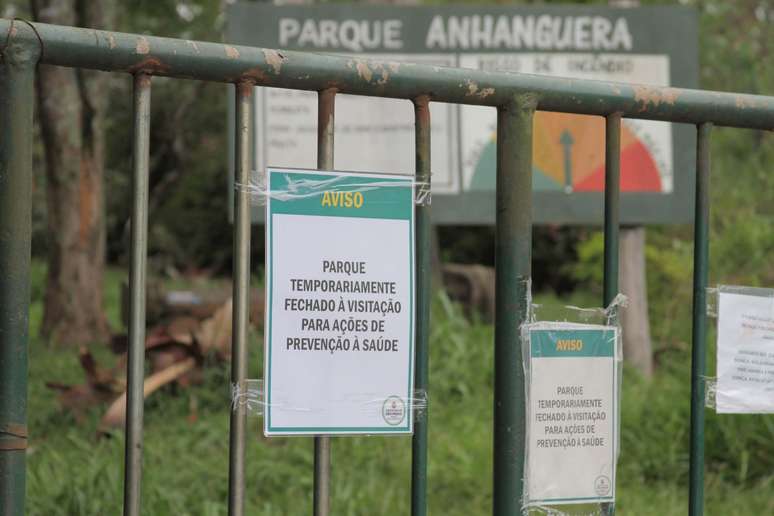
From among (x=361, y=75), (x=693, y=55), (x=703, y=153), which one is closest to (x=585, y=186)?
(x=693, y=55)

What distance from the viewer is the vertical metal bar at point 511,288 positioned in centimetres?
201

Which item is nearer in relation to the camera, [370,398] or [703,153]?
[370,398]

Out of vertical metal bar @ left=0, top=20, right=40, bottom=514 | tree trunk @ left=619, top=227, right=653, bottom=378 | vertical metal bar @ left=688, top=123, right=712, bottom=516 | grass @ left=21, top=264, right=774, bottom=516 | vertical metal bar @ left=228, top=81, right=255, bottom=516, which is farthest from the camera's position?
tree trunk @ left=619, top=227, right=653, bottom=378

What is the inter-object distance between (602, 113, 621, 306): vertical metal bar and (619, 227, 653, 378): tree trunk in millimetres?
4564

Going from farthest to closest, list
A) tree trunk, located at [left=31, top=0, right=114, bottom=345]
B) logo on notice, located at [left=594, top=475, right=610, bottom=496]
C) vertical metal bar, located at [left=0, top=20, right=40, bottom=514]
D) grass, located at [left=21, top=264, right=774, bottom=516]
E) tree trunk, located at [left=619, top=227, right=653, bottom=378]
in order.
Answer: tree trunk, located at [left=31, top=0, right=114, bottom=345] → tree trunk, located at [left=619, top=227, right=653, bottom=378] → grass, located at [left=21, top=264, right=774, bottom=516] → logo on notice, located at [left=594, top=475, right=610, bottom=496] → vertical metal bar, located at [left=0, top=20, right=40, bottom=514]

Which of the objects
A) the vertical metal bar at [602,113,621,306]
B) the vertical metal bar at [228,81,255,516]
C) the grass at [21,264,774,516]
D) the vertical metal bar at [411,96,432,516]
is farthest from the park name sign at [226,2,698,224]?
the vertical metal bar at [228,81,255,516]

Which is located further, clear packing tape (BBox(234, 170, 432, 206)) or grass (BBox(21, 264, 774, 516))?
grass (BBox(21, 264, 774, 516))

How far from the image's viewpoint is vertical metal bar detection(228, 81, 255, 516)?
1.82m

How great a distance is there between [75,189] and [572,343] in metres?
6.50

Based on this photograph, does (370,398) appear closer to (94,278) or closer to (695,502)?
(695,502)

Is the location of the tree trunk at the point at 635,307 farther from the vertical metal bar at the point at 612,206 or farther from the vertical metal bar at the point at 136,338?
the vertical metal bar at the point at 136,338

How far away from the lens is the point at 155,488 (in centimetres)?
412

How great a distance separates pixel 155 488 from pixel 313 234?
2525mm

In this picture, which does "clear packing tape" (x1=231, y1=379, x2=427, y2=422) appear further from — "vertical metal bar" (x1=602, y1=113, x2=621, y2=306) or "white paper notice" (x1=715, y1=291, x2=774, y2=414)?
"white paper notice" (x1=715, y1=291, x2=774, y2=414)
